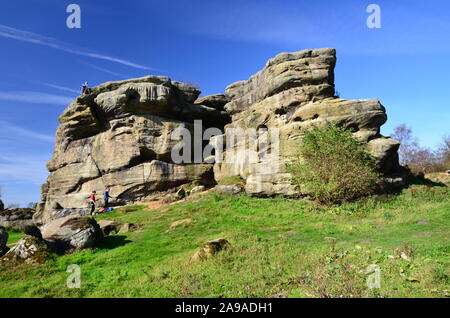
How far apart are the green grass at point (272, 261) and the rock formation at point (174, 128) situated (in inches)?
353

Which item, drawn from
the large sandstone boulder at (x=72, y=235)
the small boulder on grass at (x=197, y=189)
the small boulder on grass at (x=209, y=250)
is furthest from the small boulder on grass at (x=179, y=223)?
the small boulder on grass at (x=197, y=189)

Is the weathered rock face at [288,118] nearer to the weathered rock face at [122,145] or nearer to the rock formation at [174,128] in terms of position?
the rock formation at [174,128]

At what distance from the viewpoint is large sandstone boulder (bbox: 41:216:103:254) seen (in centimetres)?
1328

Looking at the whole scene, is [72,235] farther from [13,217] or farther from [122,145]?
[13,217]

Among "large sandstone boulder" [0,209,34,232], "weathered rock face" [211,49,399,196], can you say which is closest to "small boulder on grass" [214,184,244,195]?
"weathered rock face" [211,49,399,196]

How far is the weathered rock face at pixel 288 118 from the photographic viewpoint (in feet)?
76.4

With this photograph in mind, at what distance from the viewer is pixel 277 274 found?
8.84 metres

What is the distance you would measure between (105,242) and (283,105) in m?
21.5

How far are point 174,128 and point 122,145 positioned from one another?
22.3 feet

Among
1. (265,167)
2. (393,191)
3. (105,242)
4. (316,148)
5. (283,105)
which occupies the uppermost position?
(283,105)

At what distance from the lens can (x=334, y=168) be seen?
2159cm
